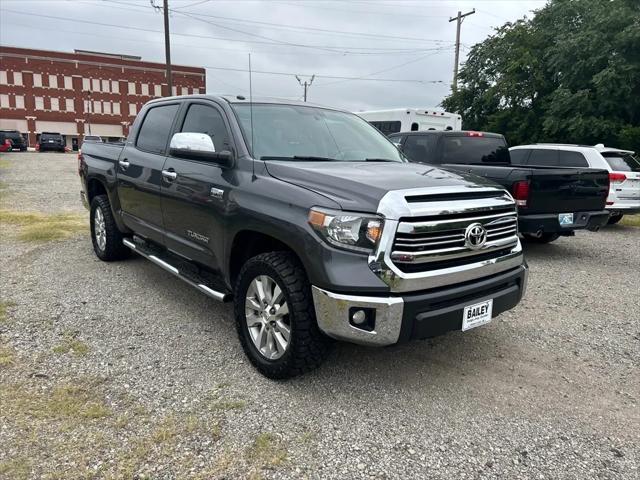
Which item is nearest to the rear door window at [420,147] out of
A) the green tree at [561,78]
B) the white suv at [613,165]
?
the white suv at [613,165]

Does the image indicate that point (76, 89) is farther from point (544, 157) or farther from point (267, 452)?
point (267, 452)

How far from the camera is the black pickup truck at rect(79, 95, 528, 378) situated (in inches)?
111

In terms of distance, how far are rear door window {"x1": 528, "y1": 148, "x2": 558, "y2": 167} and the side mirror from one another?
879cm

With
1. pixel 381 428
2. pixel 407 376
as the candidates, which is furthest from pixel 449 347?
Result: pixel 381 428

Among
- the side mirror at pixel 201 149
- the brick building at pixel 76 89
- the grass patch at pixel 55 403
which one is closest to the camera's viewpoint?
the grass patch at pixel 55 403

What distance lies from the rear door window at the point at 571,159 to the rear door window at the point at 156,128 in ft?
26.9

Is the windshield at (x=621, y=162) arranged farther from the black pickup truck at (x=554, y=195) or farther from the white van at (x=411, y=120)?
the white van at (x=411, y=120)

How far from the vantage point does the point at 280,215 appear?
10.3 ft

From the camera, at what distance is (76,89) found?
65.8 metres

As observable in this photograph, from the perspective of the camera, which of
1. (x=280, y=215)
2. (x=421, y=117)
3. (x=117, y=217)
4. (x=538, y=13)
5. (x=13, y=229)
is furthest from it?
(x=538, y=13)

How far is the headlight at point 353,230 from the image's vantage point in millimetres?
2832

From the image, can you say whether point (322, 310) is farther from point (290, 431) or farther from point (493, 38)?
point (493, 38)

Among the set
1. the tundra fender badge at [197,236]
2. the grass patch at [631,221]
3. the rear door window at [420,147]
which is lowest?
the grass patch at [631,221]

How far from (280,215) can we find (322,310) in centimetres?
67
